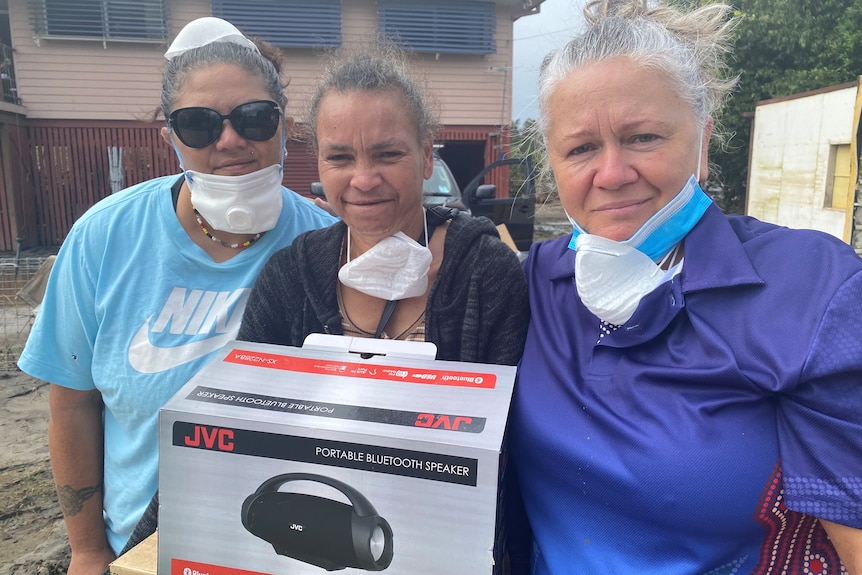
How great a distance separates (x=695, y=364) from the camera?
1.22 meters

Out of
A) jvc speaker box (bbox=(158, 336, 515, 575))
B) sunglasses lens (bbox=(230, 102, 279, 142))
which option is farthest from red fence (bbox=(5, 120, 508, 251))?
jvc speaker box (bbox=(158, 336, 515, 575))

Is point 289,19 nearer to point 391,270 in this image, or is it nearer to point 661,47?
point 391,270

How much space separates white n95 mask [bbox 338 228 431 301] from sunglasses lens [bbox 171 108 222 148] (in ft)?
1.99

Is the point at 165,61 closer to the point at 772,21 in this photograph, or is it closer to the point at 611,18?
the point at 611,18

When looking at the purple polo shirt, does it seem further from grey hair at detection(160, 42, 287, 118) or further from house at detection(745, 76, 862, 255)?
house at detection(745, 76, 862, 255)

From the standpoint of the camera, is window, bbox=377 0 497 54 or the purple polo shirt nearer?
the purple polo shirt

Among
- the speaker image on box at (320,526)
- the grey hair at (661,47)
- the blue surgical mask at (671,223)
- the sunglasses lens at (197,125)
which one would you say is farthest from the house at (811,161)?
the speaker image on box at (320,526)

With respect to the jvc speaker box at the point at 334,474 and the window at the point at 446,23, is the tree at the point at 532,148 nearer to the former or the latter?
the jvc speaker box at the point at 334,474

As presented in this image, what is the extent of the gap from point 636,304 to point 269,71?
54.2 inches

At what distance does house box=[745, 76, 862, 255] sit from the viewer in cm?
931

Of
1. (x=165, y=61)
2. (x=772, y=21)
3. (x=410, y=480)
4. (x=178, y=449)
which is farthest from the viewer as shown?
(x=772, y=21)

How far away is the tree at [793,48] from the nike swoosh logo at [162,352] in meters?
15.3

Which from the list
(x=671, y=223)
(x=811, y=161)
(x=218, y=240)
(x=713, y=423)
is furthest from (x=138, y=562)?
(x=811, y=161)

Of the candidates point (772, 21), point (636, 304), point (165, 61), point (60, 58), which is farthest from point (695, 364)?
point (772, 21)
